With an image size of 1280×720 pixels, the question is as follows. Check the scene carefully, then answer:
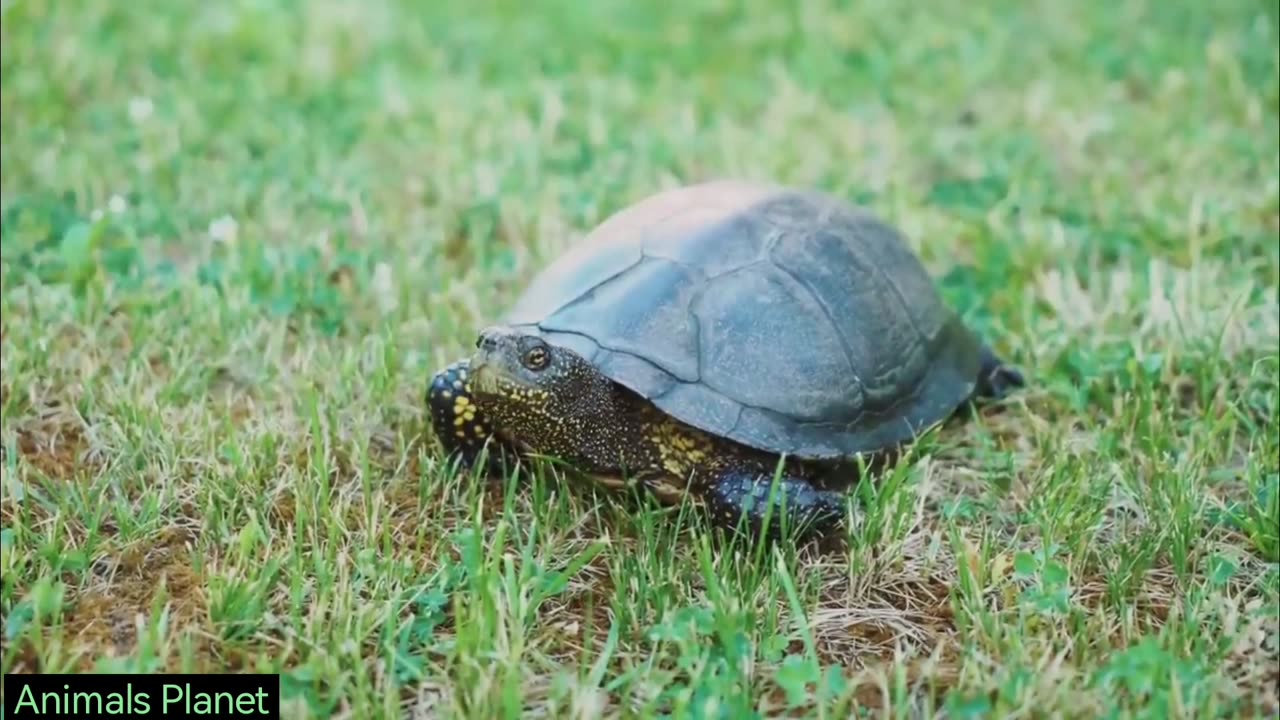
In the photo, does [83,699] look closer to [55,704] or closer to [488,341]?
[55,704]

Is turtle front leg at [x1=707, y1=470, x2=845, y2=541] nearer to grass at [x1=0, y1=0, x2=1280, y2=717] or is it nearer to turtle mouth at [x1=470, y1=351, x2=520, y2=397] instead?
grass at [x1=0, y1=0, x2=1280, y2=717]

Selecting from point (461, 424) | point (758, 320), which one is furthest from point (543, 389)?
point (758, 320)

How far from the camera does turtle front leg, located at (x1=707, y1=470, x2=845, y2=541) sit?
281cm

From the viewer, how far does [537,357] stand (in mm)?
2844

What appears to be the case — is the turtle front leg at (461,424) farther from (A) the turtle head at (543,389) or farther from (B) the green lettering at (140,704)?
(B) the green lettering at (140,704)

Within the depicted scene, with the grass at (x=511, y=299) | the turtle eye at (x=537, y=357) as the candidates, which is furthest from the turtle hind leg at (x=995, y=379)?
the turtle eye at (x=537, y=357)

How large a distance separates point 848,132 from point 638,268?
257 cm

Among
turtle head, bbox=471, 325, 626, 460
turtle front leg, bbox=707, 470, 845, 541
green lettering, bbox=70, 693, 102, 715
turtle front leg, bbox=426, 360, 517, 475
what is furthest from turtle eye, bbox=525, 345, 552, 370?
green lettering, bbox=70, 693, 102, 715

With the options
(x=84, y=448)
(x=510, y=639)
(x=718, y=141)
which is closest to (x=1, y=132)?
(x=84, y=448)

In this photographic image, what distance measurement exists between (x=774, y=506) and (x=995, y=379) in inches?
42.9

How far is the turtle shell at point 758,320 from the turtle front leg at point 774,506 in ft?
0.31

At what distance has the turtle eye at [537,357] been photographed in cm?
284

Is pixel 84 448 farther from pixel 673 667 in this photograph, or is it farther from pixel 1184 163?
pixel 1184 163

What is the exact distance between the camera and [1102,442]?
320 cm
